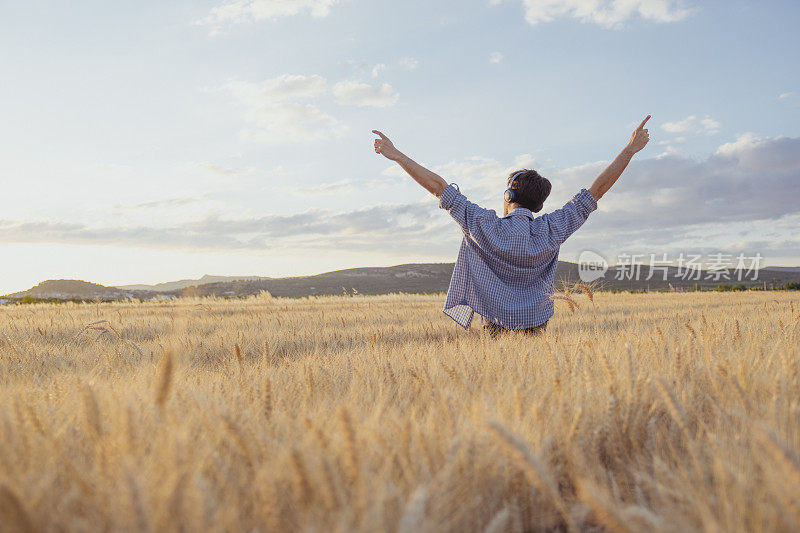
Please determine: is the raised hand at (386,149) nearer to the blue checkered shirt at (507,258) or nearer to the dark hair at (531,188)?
the blue checkered shirt at (507,258)

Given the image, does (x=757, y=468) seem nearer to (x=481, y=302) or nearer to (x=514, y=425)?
(x=514, y=425)

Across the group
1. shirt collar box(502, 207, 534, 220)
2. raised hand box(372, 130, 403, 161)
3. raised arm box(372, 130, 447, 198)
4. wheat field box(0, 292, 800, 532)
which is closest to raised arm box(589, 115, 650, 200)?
shirt collar box(502, 207, 534, 220)

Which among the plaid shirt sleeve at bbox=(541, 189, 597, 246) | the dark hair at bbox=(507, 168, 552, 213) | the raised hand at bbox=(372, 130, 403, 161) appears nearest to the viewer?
the raised hand at bbox=(372, 130, 403, 161)

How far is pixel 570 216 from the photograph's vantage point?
4824 mm

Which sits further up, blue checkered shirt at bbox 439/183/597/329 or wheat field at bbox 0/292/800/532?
blue checkered shirt at bbox 439/183/597/329

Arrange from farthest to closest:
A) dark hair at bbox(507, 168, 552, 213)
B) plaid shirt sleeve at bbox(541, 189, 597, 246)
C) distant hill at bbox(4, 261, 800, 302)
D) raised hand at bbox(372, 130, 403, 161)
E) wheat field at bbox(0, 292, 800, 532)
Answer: distant hill at bbox(4, 261, 800, 302)
dark hair at bbox(507, 168, 552, 213)
plaid shirt sleeve at bbox(541, 189, 597, 246)
raised hand at bbox(372, 130, 403, 161)
wheat field at bbox(0, 292, 800, 532)

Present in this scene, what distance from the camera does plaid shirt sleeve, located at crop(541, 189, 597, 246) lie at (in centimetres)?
477

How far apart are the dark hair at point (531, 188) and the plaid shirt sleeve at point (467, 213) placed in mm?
522

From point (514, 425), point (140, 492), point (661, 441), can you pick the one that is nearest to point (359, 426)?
point (514, 425)

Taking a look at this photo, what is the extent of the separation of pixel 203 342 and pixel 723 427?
413 cm

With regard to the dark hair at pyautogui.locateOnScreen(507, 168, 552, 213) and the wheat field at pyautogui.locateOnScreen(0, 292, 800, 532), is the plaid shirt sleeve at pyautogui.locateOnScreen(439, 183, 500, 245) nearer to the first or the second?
the dark hair at pyautogui.locateOnScreen(507, 168, 552, 213)

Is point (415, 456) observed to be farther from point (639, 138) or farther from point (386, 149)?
point (639, 138)

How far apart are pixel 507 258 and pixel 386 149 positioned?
1432 mm

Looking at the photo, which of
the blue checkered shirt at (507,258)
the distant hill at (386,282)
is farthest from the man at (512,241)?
the distant hill at (386,282)
